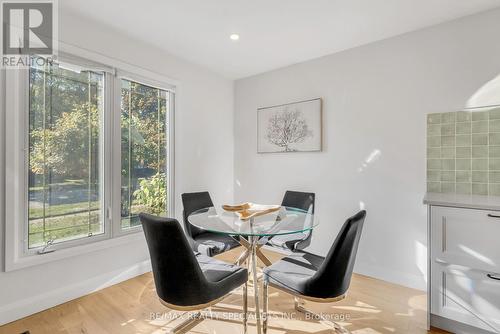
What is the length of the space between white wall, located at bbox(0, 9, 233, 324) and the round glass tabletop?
103 cm

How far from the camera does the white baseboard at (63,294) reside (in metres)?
2.03

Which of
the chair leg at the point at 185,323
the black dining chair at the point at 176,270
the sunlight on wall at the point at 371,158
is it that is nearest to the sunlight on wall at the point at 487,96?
the sunlight on wall at the point at 371,158

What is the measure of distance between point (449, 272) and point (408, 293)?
0.76 metres

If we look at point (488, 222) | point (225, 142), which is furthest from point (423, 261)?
point (225, 142)

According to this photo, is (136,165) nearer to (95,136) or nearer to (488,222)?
(95,136)

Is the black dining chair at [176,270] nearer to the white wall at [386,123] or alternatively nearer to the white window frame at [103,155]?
the white window frame at [103,155]

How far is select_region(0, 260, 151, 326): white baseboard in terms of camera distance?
6.64ft

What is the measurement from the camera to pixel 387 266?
278 centimetres

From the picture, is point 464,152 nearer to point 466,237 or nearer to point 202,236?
point 466,237

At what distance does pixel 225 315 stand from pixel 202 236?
88 cm

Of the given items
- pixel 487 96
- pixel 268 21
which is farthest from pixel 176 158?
pixel 487 96

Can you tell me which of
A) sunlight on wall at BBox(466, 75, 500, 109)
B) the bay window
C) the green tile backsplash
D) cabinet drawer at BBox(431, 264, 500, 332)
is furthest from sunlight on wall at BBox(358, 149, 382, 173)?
the bay window

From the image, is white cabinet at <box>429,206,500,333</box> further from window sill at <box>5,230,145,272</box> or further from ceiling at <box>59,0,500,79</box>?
window sill at <box>5,230,145,272</box>

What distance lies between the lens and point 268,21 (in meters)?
2.44
